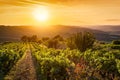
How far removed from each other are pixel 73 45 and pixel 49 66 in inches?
1375

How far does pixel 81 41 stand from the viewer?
177ft

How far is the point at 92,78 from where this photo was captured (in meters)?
20.8

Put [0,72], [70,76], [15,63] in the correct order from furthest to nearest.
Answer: [15,63] → [0,72] → [70,76]

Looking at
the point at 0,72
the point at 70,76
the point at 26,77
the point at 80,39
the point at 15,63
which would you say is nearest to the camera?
the point at 70,76

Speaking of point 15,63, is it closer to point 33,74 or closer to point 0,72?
point 0,72

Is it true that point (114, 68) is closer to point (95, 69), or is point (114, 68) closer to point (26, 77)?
point (95, 69)

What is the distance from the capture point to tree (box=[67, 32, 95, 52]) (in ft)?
177

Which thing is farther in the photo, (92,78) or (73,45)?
(73,45)

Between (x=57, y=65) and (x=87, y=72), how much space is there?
3736mm

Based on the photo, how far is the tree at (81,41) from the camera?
53844 mm

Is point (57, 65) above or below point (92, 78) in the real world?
above

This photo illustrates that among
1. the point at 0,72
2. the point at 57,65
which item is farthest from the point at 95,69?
the point at 0,72

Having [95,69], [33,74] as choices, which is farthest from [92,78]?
[33,74]

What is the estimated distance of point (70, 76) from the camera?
19.7 meters
